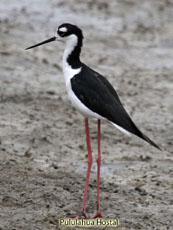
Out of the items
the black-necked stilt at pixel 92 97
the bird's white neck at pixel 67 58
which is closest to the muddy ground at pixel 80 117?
the black-necked stilt at pixel 92 97

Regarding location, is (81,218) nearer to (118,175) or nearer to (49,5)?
(118,175)

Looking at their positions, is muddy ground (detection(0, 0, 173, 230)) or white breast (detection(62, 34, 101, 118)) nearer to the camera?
white breast (detection(62, 34, 101, 118))

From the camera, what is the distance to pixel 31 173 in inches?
250

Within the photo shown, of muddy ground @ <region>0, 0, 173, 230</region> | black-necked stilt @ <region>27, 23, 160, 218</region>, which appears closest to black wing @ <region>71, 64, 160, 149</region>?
black-necked stilt @ <region>27, 23, 160, 218</region>

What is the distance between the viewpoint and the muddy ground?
226 inches

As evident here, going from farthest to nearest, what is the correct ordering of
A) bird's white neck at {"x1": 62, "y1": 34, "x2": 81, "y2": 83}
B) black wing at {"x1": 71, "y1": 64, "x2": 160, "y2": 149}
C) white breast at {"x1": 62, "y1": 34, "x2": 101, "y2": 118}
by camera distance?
bird's white neck at {"x1": 62, "y1": 34, "x2": 81, "y2": 83} < white breast at {"x1": 62, "y1": 34, "x2": 101, "y2": 118} < black wing at {"x1": 71, "y1": 64, "x2": 160, "y2": 149}

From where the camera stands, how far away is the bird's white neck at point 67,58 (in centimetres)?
569

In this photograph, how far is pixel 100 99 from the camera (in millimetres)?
5461

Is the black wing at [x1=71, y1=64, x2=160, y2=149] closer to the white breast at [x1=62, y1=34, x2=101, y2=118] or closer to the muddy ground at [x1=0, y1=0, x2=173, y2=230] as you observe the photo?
the white breast at [x1=62, y1=34, x2=101, y2=118]

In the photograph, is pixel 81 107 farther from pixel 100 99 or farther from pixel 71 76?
pixel 71 76

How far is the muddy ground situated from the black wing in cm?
79

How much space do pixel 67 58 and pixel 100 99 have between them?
56cm

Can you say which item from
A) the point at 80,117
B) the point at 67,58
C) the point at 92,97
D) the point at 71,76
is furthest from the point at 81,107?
the point at 80,117

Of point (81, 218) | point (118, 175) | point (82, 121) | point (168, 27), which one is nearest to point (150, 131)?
point (82, 121)
